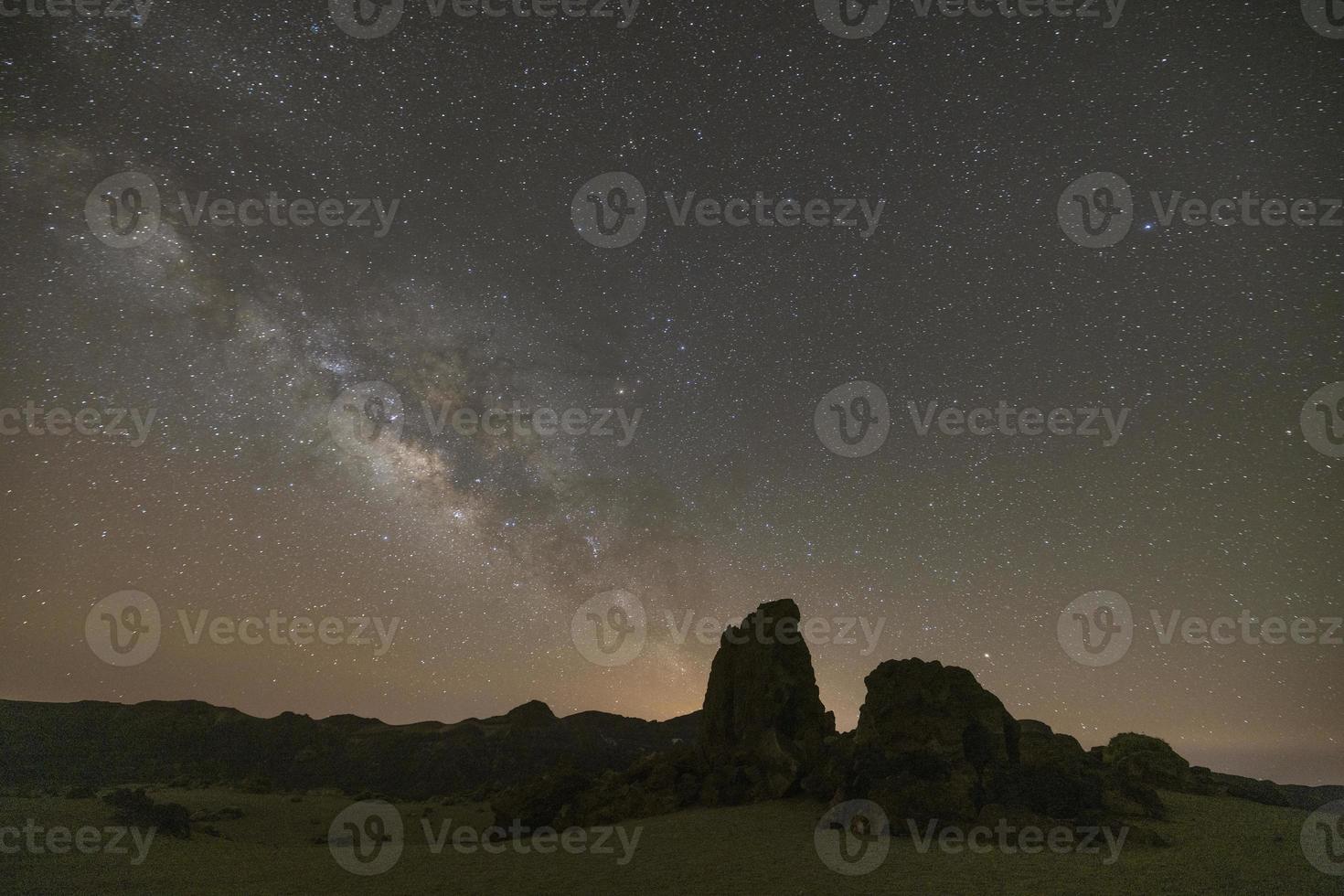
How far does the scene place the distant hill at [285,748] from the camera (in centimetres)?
5016

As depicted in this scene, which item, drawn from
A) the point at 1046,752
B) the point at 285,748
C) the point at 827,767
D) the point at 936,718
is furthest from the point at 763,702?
the point at 285,748

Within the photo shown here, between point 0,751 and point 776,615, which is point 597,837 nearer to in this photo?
point 776,615

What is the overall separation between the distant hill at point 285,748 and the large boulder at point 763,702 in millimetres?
23592

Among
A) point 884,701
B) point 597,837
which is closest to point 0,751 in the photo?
point 597,837

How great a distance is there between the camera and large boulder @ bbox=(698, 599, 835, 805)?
25.7 meters

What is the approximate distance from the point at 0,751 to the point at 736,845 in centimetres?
6612

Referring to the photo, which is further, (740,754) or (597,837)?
(740,754)

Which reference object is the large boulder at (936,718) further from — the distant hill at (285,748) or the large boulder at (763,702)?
the distant hill at (285,748)

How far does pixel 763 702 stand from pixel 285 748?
5196 centimetres

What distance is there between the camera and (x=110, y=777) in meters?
48.6

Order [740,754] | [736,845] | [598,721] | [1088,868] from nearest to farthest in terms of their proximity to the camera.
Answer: [1088,868] → [736,845] → [740,754] → [598,721]

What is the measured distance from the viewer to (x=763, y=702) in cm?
2752

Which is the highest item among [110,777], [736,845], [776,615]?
[776,615]

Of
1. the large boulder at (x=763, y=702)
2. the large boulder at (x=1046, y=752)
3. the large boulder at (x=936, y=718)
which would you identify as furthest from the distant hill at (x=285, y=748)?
the large boulder at (x=1046, y=752)
